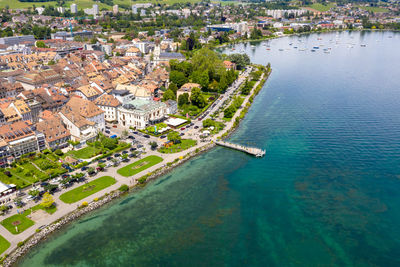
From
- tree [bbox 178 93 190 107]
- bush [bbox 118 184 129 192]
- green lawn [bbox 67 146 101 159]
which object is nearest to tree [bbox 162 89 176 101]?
tree [bbox 178 93 190 107]

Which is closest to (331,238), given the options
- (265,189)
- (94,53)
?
(265,189)

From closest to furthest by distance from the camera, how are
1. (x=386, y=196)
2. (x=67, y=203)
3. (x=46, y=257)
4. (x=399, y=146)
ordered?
(x=46, y=257)
(x=67, y=203)
(x=386, y=196)
(x=399, y=146)

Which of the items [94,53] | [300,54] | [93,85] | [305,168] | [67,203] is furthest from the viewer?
[300,54]

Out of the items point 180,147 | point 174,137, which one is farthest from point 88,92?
point 180,147

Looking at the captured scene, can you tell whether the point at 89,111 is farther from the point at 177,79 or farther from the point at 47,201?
the point at 177,79

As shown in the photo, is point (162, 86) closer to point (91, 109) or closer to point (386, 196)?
point (91, 109)

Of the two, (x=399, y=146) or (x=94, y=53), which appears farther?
(x=94, y=53)

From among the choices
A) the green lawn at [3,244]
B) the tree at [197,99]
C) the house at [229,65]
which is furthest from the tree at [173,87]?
the green lawn at [3,244]
